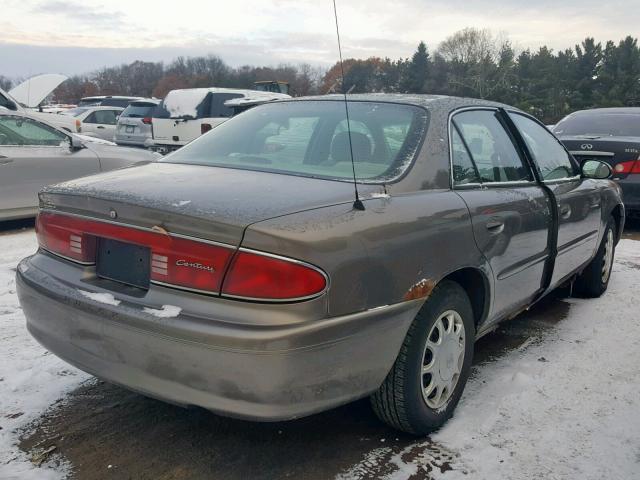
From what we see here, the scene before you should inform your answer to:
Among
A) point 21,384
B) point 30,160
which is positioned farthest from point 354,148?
point 30,160

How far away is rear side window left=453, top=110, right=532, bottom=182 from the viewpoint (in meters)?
3.21

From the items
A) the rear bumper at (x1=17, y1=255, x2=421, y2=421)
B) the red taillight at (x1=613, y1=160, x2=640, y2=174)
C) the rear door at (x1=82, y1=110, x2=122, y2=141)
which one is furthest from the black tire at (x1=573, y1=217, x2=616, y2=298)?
the rear door at (x1=82, y1=110, x2=122, y2=141)

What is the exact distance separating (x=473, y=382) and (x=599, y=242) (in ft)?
6.71

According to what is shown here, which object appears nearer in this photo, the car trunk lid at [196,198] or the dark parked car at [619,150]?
the car trunk lid at [196,198]

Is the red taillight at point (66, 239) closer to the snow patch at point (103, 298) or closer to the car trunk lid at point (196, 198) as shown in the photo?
the car trunk lid at point (196, 198)

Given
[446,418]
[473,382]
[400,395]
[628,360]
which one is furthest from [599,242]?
[400,395]

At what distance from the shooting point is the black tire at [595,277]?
4.80 m

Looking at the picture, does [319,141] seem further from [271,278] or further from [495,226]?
[271,278]

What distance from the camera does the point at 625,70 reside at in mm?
45969

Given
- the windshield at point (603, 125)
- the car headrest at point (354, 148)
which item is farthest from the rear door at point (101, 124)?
the car headrest at point (354, 148)

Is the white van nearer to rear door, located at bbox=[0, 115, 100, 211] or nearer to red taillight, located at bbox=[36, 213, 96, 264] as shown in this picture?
rear door, located at bbox=[0, 115, 100, 211]

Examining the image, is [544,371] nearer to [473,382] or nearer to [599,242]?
[473,382]

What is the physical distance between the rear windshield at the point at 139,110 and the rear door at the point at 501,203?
13.3 meters

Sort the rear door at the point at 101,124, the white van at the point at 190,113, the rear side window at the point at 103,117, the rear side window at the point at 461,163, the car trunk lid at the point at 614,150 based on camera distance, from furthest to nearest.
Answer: the rear side window at the point at 103,117, the rear door at the point at 101,124, the white van at the point at 190,113, the car trunk lid at the point at 614,150, the rear side window at the point at 461,163
